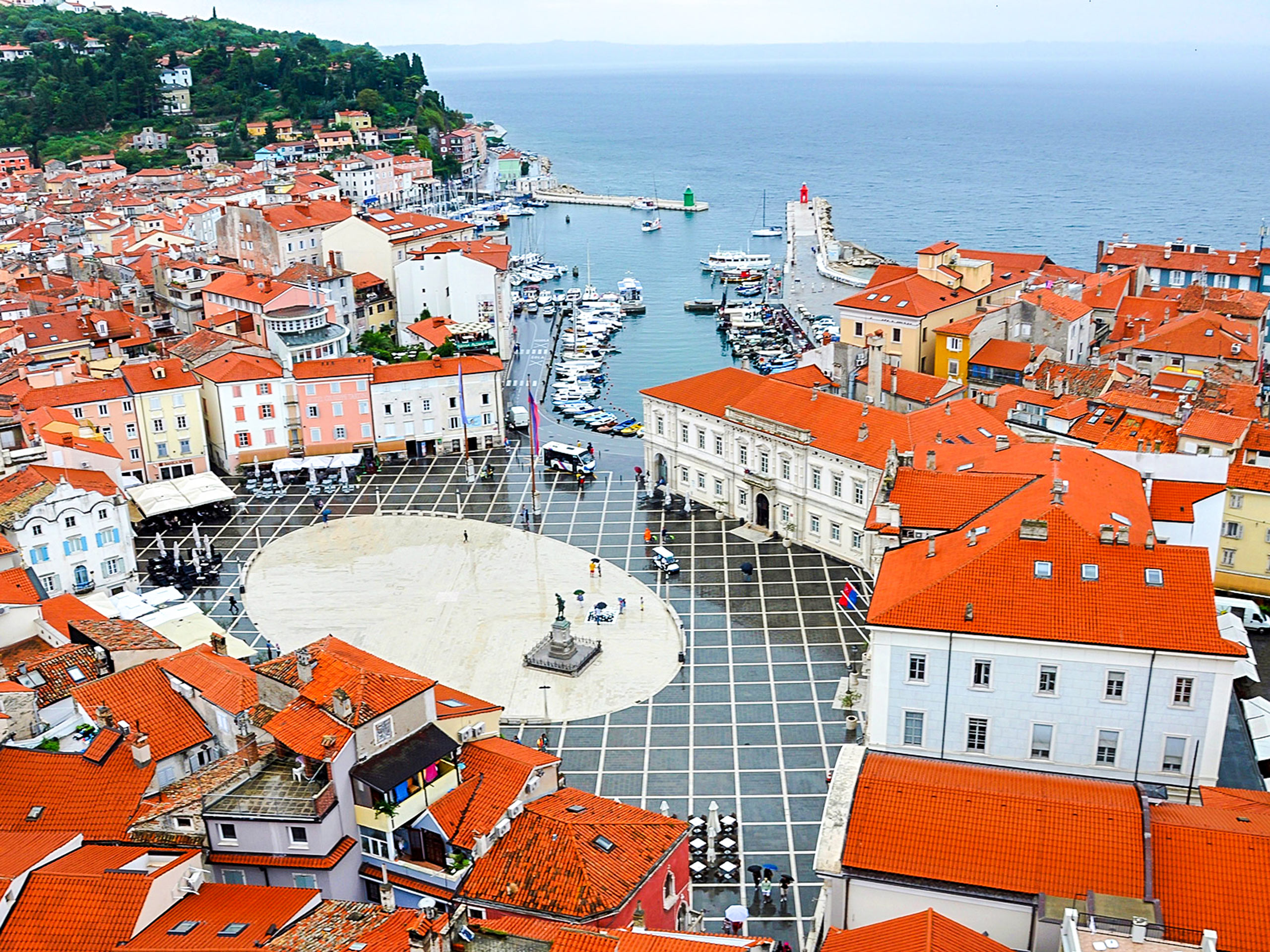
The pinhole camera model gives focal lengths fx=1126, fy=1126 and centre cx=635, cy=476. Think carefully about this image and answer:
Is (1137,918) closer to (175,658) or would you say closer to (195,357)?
(175,658)

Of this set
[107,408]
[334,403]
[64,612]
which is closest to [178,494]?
[107,408]

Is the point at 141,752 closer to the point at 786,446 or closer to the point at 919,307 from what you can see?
the point at 786,446

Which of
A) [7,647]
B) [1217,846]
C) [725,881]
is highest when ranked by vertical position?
[1217,846]

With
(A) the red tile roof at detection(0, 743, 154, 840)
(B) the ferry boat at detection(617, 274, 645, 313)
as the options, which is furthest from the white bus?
(B) the ferry boat at detection(617, 274, 645, 313)

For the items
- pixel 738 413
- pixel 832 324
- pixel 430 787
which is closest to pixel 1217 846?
pixel 430 787

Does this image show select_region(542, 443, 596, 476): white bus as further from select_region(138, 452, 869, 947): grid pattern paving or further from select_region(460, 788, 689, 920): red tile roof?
select_region(460, 788, 689, 920): red tile roof

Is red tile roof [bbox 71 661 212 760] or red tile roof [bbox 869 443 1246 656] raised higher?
red tile roof [bbox 869 443 1246 656]

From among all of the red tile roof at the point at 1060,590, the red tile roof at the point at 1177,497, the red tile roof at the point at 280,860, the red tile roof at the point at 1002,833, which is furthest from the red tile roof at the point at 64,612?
the red tile roof at the point at 1177,497
